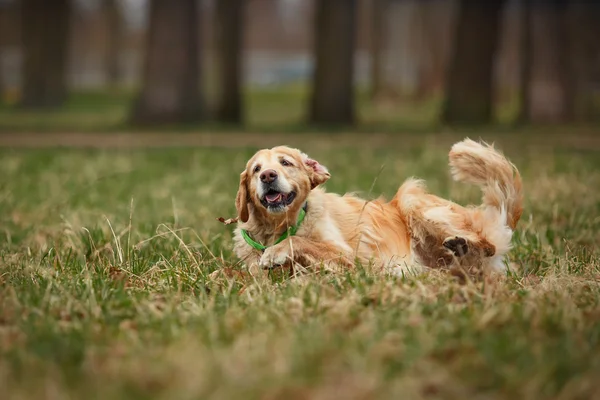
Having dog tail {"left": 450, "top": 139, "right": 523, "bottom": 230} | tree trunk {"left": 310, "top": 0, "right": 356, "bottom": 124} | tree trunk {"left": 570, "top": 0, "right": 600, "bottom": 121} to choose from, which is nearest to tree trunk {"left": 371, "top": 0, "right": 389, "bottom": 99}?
tree trunk {"left": 570, "top": 0, "right": 600, "bottom": 121}

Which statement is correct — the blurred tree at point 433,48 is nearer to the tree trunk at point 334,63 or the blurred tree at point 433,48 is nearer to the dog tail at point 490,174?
the tree trunk at point 334,63

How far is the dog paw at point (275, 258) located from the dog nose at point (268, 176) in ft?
1.27

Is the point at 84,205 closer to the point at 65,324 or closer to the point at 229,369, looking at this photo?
the point at 65,324

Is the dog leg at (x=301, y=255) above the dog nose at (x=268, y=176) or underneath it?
underneath

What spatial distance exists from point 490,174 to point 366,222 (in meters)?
0.82

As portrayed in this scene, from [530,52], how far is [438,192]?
18.3 metres

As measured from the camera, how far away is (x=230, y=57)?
2619 cm

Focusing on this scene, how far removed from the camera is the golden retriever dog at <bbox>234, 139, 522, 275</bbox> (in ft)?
17.3

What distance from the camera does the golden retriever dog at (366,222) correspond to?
5.29 meters

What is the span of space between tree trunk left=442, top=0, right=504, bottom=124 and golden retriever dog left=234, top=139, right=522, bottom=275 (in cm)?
1734

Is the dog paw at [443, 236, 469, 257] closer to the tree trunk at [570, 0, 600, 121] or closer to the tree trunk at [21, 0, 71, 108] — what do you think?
the tree trunk at [570, 0, 600, 121]

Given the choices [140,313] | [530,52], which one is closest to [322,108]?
[530,52]

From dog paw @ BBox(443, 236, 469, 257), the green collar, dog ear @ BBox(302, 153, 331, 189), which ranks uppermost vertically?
dog ear @ BBox(302, 153, 331, 189)

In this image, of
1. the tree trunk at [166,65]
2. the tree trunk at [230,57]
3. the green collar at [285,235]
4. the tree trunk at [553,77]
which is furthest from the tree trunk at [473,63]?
the green collar at [285,235]
